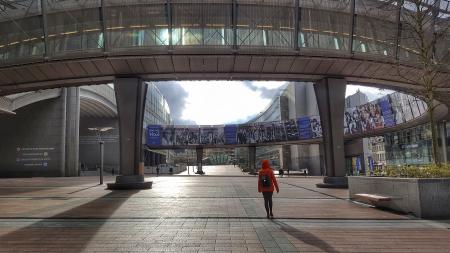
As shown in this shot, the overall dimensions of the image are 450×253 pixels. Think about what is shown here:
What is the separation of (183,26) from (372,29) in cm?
1138

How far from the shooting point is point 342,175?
2330 centimetres

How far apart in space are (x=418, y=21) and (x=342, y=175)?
41.8 ft

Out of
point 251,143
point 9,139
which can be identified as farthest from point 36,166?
point 251,143

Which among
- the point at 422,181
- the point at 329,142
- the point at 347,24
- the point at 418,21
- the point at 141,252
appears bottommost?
the point at 141,252

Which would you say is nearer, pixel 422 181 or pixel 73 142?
pixel 422 181

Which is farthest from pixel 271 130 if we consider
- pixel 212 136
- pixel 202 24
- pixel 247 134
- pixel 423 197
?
pixel 423 197

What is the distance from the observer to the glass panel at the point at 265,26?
2123 cm

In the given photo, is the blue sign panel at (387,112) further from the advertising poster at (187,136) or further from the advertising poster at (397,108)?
the advertising poster at (187,136)

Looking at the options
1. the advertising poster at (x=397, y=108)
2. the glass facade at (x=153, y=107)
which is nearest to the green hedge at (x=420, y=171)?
the advertising poster at (x=397, y=108)

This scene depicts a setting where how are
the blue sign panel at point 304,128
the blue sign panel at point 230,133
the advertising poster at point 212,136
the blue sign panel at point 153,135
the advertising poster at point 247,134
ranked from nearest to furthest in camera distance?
the blue sign panel at point 304,128 < the blue sign panel at point 153,135 < the advertising poster at point 247,134 < the blue sign panel at point 230,133 < the advertising poster at point 212,136

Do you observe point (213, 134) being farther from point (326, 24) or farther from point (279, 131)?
point (326, 24)

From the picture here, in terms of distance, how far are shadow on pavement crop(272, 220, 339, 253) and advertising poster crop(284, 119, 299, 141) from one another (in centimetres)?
5732

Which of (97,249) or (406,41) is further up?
(406,41)

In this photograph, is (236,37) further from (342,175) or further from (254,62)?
(342,175)
